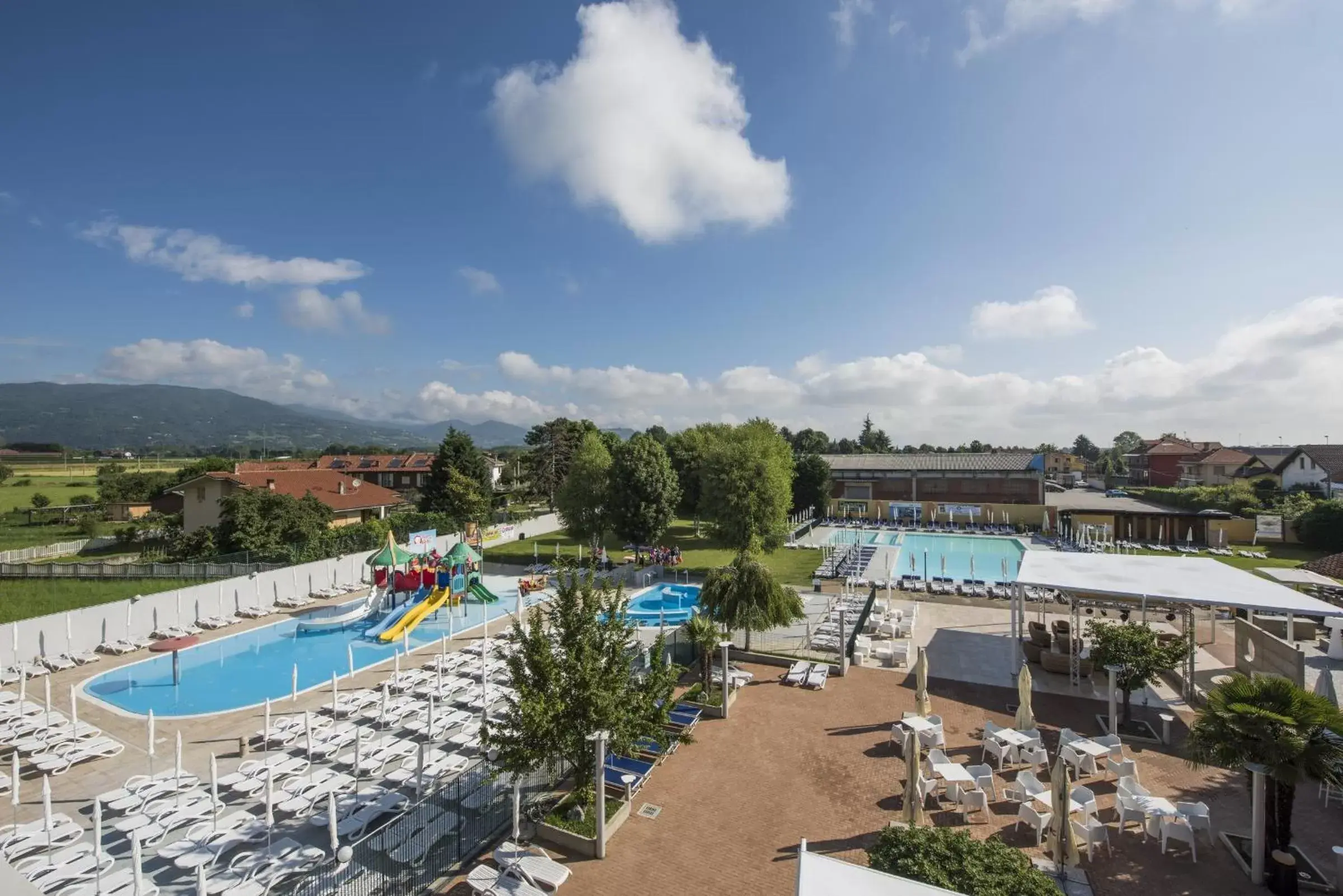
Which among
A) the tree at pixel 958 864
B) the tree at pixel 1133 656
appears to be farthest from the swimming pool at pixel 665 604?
the tree at pixel 958 864

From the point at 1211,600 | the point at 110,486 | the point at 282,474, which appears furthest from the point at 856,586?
the point at 110,486

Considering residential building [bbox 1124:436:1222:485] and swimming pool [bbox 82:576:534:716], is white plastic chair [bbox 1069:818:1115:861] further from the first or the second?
residential building [bbox 1124:436:1222:485]

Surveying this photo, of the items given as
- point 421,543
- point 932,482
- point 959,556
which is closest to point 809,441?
point 932,482

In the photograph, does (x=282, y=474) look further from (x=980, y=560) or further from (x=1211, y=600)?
(x=1211, y=600)

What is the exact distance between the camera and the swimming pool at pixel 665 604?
2447cm

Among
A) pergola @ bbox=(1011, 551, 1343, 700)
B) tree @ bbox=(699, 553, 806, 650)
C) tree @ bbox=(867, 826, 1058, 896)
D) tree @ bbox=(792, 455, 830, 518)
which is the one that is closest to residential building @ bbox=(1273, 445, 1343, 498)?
tree @ bbox=(792, 455, 830, 518)

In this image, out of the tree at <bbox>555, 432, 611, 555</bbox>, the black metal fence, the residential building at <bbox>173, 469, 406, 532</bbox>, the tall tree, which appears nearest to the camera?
the black metal fence

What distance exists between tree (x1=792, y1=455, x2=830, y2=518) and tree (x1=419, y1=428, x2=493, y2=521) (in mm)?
24579

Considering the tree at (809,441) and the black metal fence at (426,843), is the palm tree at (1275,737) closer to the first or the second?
the black metal fence at (426,843)

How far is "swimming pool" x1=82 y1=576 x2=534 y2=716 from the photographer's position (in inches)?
659

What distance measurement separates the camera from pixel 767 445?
34812 mm

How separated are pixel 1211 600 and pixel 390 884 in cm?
1725

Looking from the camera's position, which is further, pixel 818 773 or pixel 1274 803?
pixel 818 773

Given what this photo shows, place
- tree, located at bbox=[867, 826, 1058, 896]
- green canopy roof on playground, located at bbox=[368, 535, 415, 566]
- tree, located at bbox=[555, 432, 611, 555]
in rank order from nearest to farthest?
tree, located at bbox=[867, 826, 1058, 896], green canopy roof on playground, located at bbox=[368, 535, 415, 566], tree, located at bbox=[555, 432, 611, 555]
